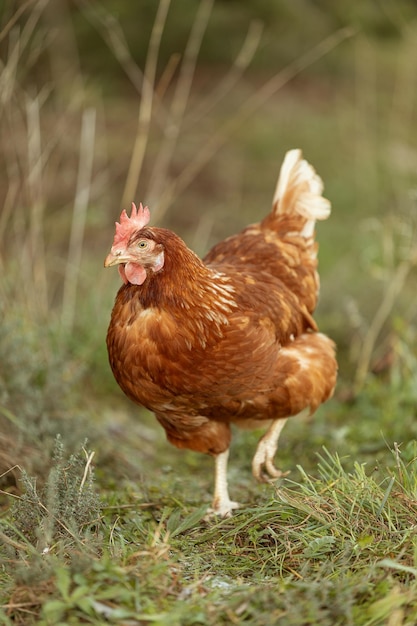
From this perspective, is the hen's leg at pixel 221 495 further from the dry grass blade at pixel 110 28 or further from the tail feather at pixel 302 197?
the dry grass blade at pixel 110 28

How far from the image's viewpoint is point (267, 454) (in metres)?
4.36

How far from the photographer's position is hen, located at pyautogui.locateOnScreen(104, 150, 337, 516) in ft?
11.4

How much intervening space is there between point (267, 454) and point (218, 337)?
1034 mm

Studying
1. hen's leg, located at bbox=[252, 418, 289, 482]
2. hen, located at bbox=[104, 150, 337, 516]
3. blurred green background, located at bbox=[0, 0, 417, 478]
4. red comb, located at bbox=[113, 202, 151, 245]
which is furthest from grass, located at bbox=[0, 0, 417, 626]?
red comb, located at bbox=[113, 202, 151, 245]

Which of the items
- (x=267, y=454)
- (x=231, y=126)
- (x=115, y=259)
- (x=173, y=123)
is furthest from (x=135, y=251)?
(x=231, y=126)

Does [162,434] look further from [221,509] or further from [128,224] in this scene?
[128,224]

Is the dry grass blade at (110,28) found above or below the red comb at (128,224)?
above

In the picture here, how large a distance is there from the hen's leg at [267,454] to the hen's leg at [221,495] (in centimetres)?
24

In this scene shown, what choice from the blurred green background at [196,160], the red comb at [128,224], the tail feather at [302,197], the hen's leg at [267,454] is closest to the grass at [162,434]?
the blurred green background at [196,160]

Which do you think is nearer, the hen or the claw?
the hen

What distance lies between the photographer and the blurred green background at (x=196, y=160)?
542cm

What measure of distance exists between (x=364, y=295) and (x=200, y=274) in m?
3.57

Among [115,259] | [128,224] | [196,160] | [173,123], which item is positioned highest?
[173,123]

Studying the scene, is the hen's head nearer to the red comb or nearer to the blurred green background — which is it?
the red comb
